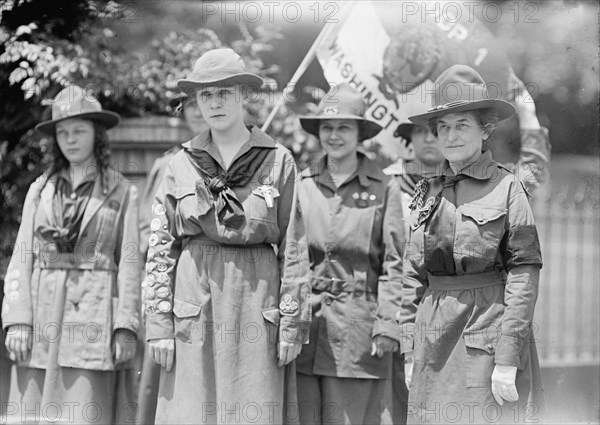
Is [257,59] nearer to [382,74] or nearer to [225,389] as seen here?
[382,74]

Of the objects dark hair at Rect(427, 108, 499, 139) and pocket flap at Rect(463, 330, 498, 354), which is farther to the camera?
dark hair at Rect(427, 108, 499, 139)

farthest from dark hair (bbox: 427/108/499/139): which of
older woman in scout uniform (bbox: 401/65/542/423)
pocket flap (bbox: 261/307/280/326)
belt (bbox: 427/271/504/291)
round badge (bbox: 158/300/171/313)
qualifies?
round badge (bbox: 158/300/171/313)

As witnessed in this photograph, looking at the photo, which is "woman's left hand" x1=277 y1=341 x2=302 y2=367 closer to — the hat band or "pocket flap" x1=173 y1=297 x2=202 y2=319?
"pocket flap" x1=173 y1=297 x2=202 y2=319

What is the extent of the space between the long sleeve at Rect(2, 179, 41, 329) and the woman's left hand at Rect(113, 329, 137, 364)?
→ 0.52 m

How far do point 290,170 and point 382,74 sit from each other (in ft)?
7.86

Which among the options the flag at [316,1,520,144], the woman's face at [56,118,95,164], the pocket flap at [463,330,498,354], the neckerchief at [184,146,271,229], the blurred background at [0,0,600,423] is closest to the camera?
the pocket flap at [463,330,498,354]

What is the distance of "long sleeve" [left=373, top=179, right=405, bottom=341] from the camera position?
456 centimetres

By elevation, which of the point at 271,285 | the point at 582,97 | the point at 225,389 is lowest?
the point at 225,389

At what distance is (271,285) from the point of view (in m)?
4.18

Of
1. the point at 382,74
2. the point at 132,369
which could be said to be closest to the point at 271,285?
the point at 132,369

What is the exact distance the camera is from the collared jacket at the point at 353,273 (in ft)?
15.1

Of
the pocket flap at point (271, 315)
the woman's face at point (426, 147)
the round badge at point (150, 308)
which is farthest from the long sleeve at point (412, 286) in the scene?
the woman's face at point (426, 147)

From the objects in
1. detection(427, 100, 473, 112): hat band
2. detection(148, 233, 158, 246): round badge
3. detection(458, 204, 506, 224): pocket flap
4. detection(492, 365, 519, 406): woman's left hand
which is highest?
detection(427, 100, 473, 112): hat band

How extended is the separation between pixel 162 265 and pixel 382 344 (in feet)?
4.31
